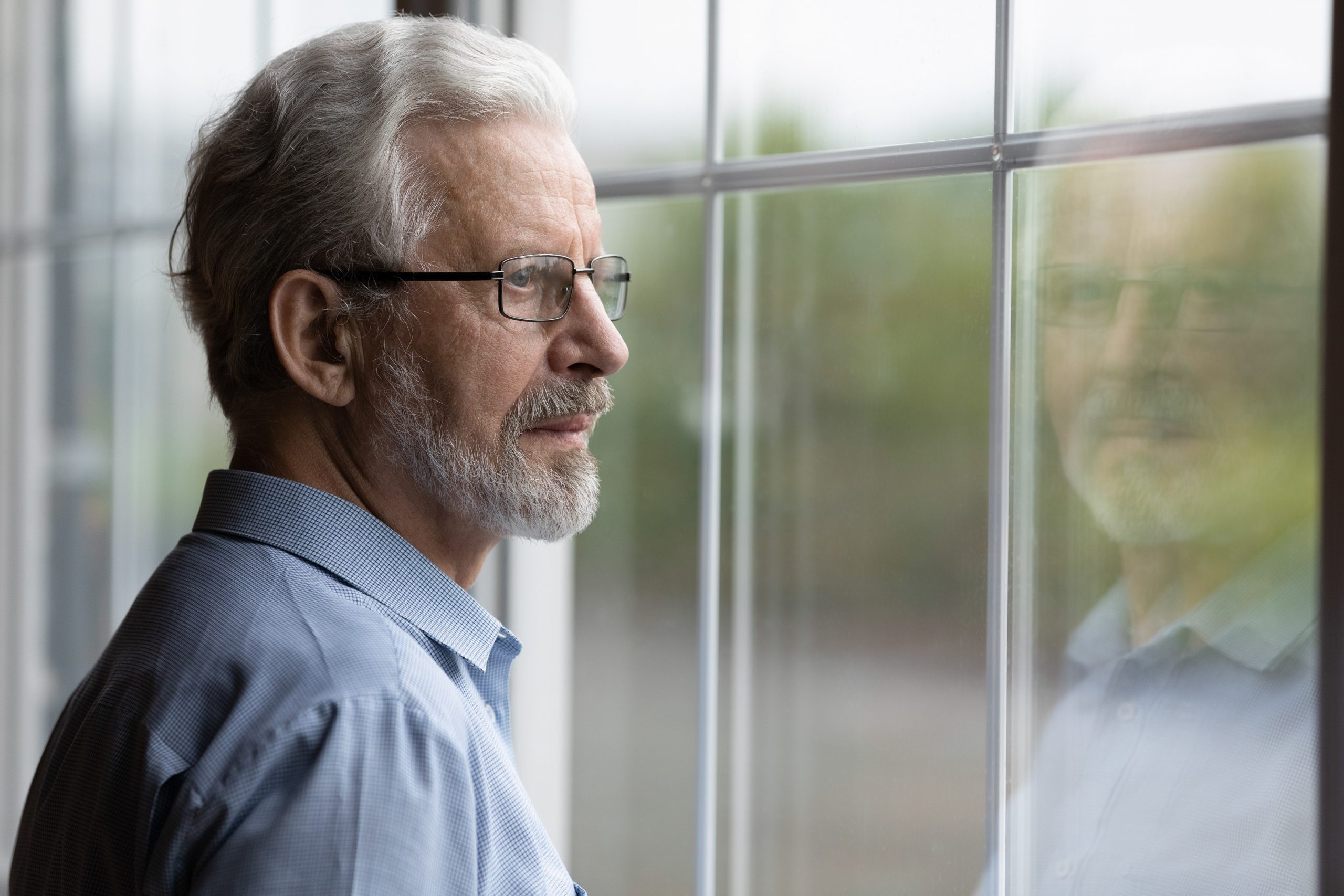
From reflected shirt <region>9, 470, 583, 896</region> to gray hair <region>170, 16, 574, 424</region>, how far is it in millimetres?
241

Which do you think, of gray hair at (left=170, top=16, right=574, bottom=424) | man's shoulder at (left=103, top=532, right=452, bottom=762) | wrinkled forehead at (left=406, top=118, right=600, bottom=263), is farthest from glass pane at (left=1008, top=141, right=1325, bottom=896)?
man's shoulder at (left=103, top=532, right=452, bottom=762)

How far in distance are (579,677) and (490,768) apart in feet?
3.13

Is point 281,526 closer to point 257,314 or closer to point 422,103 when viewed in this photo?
point 257,314

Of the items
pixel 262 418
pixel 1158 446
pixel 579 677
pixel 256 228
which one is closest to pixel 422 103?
pixel 256 228

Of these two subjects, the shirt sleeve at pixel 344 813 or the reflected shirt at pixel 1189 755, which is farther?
the reflected shirt at pixel 1189 755

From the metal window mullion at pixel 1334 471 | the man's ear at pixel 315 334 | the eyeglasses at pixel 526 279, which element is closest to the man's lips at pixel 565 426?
the eyeglasses at pixel 526 279

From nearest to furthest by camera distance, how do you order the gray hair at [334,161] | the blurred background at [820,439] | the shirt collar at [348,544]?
the shirt collar at [348,544] → the gray hair at [334,161] → the blurred background at [820,439]

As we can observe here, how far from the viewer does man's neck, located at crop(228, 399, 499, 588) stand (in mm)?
1342

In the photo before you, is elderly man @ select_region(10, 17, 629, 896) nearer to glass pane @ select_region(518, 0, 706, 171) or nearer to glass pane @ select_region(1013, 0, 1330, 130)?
glass pane @ select_region(518, 0, 706, 171)

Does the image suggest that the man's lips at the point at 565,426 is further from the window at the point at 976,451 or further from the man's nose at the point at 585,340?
the window at the point at 976,451

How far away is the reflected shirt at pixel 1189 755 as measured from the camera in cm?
125

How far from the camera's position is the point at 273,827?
0.94 meters

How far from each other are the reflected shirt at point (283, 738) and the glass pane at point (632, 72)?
94 centimetres

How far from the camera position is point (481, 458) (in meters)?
1.34
